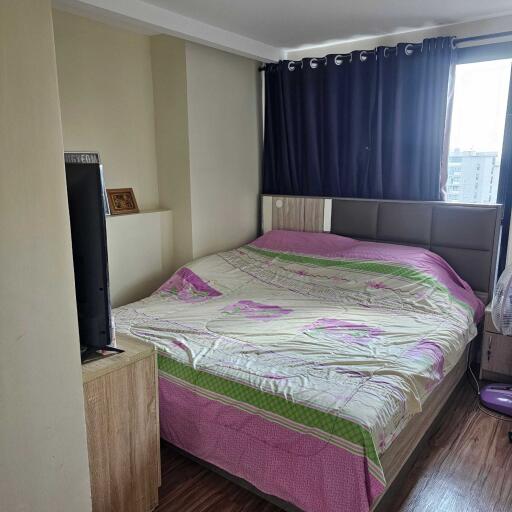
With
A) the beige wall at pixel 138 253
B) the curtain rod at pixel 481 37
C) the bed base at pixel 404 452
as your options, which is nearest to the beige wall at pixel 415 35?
the curtain rod at pixel 481 37

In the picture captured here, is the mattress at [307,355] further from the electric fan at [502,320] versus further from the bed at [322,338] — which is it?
the electric fan at [502,320]

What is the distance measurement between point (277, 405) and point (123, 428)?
59 centimetres

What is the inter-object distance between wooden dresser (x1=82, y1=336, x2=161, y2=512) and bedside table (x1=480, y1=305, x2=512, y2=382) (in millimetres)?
2250

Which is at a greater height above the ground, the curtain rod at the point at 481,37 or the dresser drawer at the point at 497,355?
the curtain rod at the point at 481,37

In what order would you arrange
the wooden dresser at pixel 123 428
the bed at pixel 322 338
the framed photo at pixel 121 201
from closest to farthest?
the wooden dresser at pixel 123 428, the bed at pixel 322 338, the framed photo at pixel 121 201

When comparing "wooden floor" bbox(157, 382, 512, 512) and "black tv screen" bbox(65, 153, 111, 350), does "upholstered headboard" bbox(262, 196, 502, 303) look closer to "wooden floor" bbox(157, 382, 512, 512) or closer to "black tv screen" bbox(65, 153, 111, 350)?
"wooden floor" bbox(157, 382, 512, 512)

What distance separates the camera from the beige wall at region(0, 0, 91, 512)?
964mm

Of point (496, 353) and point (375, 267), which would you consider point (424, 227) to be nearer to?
point (375, 267)

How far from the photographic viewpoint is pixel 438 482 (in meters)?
→ 2.12

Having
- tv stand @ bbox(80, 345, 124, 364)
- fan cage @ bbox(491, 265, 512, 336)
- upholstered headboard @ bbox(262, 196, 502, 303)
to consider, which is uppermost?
upholstered headboard @ bbox(262, 196, 502, 303)

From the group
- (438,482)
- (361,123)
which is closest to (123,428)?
(438,482)

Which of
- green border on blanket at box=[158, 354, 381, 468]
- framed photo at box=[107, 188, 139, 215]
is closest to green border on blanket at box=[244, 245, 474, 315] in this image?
framed photo at box=[107, 188, 139, 215]

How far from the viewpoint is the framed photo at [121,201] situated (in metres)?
3.45

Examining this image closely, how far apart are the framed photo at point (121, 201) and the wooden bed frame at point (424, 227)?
120 centimetres
